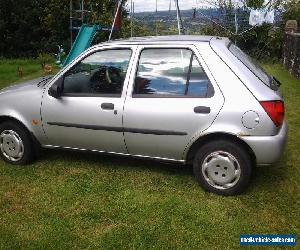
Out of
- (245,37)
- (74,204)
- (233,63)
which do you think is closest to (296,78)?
(245,37)

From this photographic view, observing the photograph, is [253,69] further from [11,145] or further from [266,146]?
[11,145]

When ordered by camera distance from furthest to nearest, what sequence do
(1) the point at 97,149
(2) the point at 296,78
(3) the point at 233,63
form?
(2) the point at 296,78 → (1) the point at 97,149 → (3) the point at 233,63

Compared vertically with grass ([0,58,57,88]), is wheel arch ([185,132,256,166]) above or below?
above

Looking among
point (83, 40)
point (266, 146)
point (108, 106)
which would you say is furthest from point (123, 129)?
point (83, 40)

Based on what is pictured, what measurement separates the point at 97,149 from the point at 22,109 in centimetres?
113

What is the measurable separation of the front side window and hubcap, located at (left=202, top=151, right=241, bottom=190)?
1.35 meters

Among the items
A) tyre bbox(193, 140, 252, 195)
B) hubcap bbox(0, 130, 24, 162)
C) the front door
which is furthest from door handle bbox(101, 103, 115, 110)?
hubcap bbox(0, 130, 24, 162)

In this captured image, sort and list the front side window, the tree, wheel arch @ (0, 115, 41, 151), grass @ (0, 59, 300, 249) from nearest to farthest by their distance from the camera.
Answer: grass @ (0, 59, 300, 249)
the front side window
wheel arch @ (0, 115, 41, 151)
the tree

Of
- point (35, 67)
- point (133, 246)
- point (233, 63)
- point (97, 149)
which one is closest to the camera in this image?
point (133, 246)

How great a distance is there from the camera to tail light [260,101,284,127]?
4395mm

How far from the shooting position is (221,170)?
184 inches

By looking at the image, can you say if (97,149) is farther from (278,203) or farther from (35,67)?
(35,67)

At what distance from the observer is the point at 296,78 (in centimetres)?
1240

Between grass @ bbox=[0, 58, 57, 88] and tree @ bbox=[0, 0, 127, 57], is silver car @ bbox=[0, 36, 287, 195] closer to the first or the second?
grass @ bbox=[0, 58, 57, 88]
